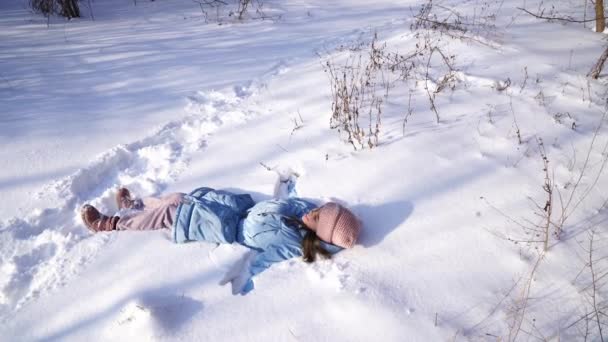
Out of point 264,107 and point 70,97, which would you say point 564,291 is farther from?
point 70,97

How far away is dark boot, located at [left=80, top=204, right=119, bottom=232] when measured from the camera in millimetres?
2480

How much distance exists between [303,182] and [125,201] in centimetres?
146

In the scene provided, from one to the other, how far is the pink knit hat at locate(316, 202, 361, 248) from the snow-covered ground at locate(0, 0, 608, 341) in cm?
14

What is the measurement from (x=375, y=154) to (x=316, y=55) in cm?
257

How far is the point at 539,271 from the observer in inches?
78.5

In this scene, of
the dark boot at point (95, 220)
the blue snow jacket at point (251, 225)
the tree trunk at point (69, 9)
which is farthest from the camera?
the tree trunk at point (69, 9)

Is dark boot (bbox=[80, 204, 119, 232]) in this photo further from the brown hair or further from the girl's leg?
the brown hair

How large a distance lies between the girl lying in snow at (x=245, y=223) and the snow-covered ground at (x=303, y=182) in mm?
105

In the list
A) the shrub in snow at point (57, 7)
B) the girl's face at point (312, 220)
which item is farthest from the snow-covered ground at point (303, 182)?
the shrub in snow at point (57, 7)

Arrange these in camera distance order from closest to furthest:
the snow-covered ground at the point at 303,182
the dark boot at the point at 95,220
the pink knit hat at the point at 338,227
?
1. the snow-covered ground at the point at 303,182
2. the pink knit hat at the point at 338,227
3. the dark boot at the point at 95,220

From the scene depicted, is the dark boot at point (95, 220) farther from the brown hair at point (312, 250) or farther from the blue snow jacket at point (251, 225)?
the brown hair at point (312, 250)

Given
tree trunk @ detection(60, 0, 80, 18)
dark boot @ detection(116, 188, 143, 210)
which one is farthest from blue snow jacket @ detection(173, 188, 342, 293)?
tree trunk @ detection(60, 0, 80, 18)

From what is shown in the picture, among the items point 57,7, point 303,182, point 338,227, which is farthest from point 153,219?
point 57,7

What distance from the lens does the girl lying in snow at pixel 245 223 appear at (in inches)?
85.9
